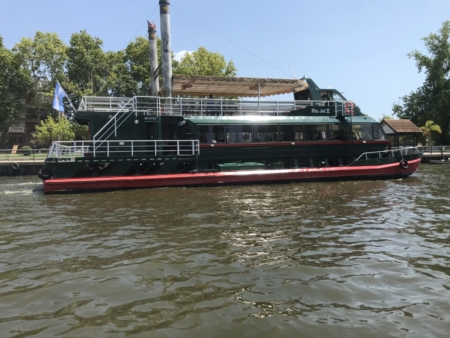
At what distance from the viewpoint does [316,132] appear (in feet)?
55.7

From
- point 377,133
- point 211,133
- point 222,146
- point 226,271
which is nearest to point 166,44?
point 211,133

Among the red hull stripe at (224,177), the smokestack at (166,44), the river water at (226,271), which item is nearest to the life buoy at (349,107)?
the red hull stripe at (224,177)

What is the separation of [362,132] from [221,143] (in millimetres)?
7340

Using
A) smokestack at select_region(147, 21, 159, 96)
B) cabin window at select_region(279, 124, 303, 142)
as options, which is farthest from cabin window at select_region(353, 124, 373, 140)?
smokestack at select_region(147, 21, 159, 96)

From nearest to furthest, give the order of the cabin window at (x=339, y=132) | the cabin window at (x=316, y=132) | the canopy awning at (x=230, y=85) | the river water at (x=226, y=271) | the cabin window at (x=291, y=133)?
1. the river water at (x=226, y=271)
2. the cabin window at (x=291, y=133)
3. the canopy awning at (x=230, y=85)
4. the cabin window at (x=316, y=132)
5. the cabin window at (x=339, y=132)

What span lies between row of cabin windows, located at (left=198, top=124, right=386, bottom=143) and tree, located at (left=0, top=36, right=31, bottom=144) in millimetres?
37187

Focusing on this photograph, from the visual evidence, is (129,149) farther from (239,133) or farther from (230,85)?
(230,85)

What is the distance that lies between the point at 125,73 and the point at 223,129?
3348 centimetres

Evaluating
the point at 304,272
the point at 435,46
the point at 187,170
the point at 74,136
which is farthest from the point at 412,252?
the point at 435,46

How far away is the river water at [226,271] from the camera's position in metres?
3.68

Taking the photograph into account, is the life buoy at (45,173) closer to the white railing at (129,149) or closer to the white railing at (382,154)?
the white railing at (129,149)

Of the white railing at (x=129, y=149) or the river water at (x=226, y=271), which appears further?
the white railing at (x=129, y=149)

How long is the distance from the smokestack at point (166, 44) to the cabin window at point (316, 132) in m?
7.33

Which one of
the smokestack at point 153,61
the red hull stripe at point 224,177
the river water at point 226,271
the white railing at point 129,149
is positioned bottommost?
the river water at point 226,271
